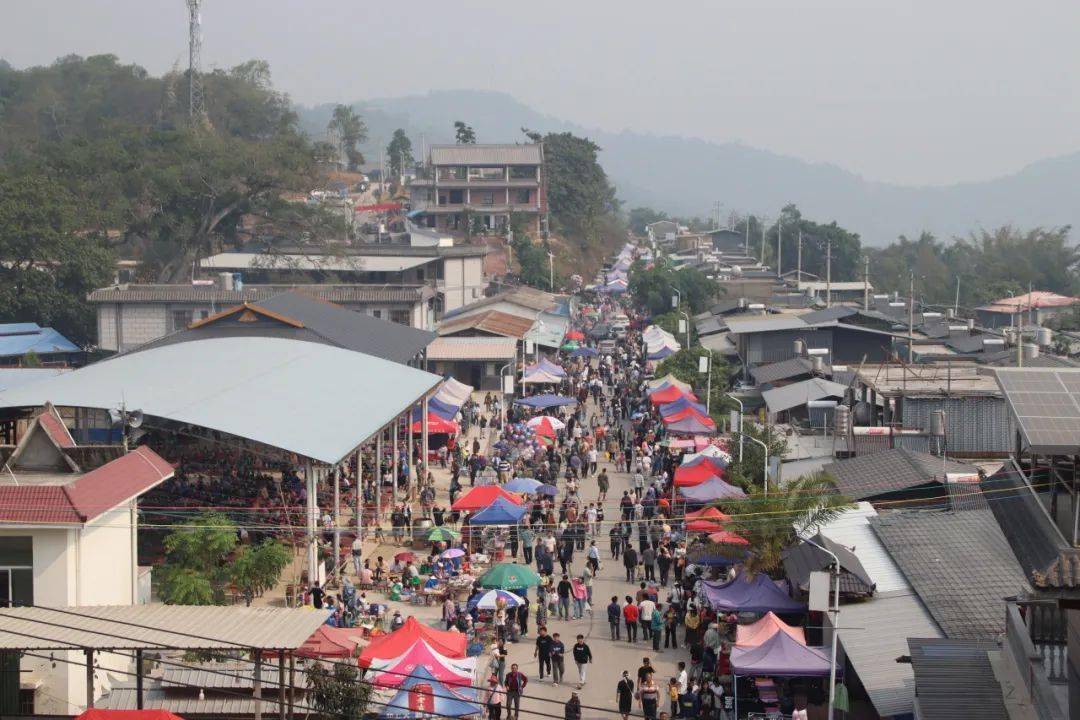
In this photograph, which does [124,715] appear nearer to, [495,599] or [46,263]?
[495,599]

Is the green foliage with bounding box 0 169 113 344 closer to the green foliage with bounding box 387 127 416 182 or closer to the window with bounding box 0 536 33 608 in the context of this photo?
the window with bounding box 0 536 33 608

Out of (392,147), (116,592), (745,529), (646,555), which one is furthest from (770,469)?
(392,147)

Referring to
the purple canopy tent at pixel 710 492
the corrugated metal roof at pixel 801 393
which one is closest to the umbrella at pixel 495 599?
the purple canopy tent at pixel 710 492

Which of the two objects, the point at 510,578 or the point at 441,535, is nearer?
the point at 510,578

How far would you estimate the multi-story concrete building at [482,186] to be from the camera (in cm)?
7662

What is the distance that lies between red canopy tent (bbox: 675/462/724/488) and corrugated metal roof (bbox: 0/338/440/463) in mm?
5172

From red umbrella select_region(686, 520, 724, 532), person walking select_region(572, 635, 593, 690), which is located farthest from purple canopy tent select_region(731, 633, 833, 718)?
red umbrella select_region(686, 520, 724, 532)

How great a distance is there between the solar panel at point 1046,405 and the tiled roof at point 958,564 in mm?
1702

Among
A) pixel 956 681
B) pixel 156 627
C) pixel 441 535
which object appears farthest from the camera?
pixel 441 535

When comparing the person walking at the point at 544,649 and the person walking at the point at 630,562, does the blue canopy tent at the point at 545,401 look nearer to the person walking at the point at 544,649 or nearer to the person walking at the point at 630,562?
the person walking at the point at 630,562

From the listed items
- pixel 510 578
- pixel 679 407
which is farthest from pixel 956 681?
pixel 679 407

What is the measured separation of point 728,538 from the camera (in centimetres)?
1911

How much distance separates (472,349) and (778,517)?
2472 cm

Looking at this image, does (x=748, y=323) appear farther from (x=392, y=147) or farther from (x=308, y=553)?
(x=392, y=147)
